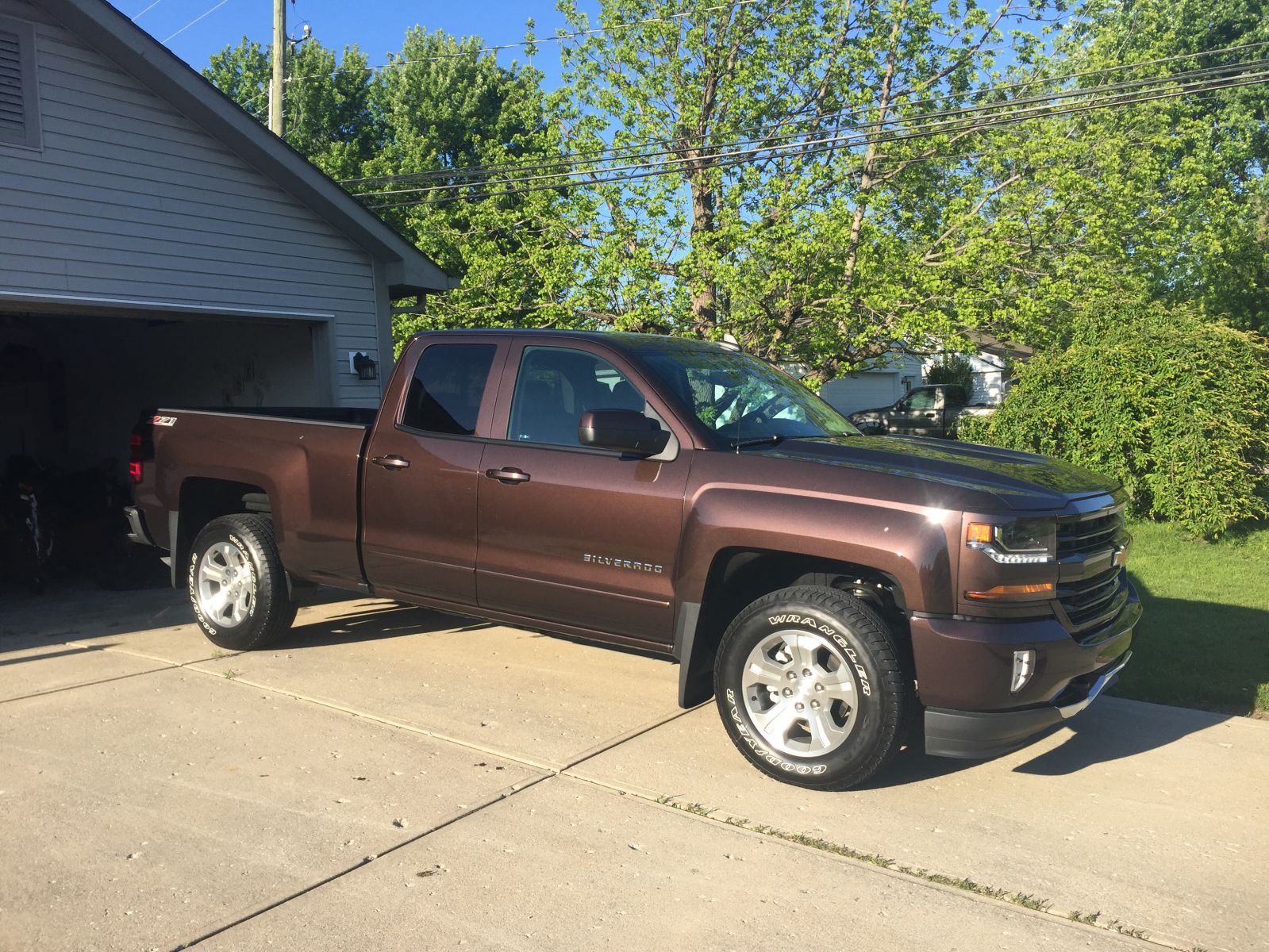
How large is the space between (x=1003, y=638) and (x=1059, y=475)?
1.08m

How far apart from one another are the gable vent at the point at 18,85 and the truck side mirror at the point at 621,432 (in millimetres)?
6180

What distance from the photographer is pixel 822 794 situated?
182 inches

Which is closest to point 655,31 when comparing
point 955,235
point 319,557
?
point 955,235

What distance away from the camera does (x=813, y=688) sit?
4.59 meters

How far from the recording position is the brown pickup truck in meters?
4.30

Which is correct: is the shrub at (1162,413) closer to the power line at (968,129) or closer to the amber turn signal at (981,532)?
the power line at (968,129)

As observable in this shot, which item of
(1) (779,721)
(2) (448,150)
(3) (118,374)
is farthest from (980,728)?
(2) (448,150)

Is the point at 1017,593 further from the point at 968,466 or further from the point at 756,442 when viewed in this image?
the point at 756,442

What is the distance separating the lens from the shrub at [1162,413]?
34.4 ft

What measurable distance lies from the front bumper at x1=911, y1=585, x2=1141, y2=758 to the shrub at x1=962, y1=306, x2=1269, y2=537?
716 centimetres

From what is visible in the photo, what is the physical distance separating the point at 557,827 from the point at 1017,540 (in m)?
2.14

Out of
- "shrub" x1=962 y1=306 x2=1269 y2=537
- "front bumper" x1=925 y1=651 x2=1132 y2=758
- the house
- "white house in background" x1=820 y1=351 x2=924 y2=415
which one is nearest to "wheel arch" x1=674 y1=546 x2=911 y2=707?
"front bumper" x1=925 y1=651 x2=1132 y2=758

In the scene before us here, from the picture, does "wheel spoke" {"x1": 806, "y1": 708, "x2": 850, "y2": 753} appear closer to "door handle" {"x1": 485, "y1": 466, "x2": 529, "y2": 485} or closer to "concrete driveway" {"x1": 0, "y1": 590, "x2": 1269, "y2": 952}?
"concrete driveway" {"x1": 0, "y1": 590, "x2": 1269, "y2": 952}

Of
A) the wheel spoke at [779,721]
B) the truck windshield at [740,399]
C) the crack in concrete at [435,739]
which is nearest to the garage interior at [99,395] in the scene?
the crack in concrete at [435,739]
